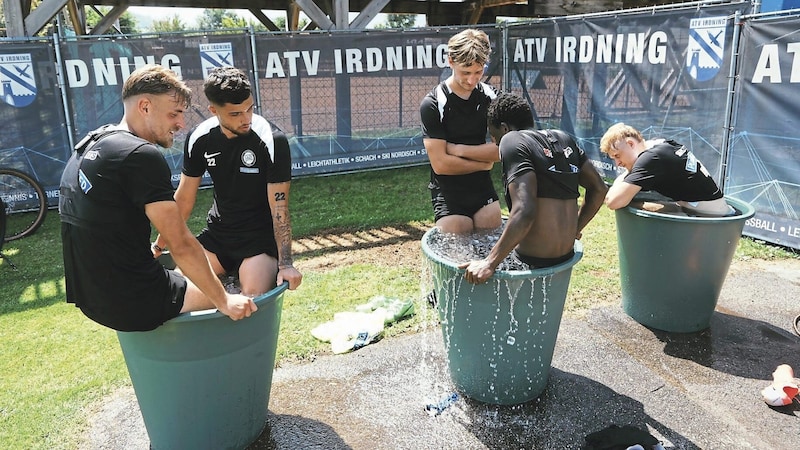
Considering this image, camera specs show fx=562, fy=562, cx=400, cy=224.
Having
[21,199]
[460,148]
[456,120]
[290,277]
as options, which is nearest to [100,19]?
[21,199]

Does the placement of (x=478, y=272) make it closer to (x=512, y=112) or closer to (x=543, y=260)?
(x=543, y=260)

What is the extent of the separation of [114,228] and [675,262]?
130 inches

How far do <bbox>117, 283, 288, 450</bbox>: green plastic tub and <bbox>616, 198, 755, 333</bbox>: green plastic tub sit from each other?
2445 millimetres

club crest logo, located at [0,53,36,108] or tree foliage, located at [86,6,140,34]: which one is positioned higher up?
tree foliage, located at [86,6,140,34]

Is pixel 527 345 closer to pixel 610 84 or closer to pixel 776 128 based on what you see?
pixel 776 128

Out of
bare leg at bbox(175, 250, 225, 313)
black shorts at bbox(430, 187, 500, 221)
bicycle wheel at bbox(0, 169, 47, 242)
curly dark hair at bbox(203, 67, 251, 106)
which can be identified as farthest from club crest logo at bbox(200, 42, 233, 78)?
bare leg at bbox(175, 250, 225, 313)

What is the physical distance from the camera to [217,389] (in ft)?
8.29

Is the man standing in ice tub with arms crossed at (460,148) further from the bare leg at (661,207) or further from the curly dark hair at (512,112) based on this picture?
the bare leg at (661,207)

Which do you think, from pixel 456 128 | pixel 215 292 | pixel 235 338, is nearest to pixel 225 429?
pixel 235 338

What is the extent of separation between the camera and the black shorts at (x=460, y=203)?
3818 mm

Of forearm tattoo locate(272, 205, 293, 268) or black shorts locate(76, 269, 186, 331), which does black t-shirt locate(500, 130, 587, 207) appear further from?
black shorts locate(76, 269, 186, 331)

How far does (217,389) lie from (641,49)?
6.64m

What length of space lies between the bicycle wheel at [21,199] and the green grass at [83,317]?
236 millimetres

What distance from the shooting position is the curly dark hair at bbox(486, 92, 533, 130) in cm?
290
